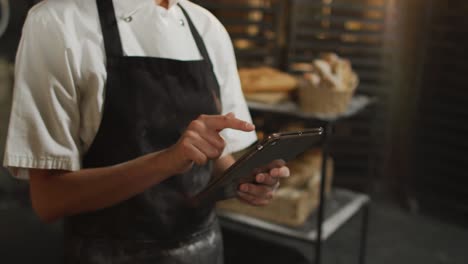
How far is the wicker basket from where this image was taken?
2.04m

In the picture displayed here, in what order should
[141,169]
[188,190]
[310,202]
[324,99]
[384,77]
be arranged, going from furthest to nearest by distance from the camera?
[384,77] < [310,202] < [324,99] < [188,190] < [141,169]

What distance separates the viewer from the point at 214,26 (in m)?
1.35

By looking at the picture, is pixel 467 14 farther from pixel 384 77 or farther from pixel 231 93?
pixel 231 93

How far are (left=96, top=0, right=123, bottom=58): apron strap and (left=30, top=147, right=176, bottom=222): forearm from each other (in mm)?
244

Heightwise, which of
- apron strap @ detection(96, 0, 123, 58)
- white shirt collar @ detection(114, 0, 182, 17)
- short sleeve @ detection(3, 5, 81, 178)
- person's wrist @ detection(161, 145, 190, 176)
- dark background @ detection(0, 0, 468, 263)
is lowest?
dark background @ detection(0, 0, 468, 263)

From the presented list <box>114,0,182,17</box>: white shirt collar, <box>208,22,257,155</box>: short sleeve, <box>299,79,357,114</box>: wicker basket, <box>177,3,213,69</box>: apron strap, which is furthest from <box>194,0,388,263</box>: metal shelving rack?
<box>114,0,182,17</box>: white shirt collar

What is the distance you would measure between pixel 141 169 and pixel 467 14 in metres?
2.79

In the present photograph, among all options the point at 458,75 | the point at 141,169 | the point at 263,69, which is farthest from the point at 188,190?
the point at 458,75

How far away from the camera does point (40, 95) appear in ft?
3.41

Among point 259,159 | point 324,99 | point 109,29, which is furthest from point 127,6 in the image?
point 324,99

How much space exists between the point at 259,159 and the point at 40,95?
1.50ft

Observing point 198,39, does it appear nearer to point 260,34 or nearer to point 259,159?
point 259,159

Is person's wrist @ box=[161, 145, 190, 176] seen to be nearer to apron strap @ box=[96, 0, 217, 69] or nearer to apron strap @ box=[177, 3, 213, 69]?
apron strap @ box=[96, 0, 217, 69]

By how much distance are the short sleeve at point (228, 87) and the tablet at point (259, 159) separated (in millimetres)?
190
